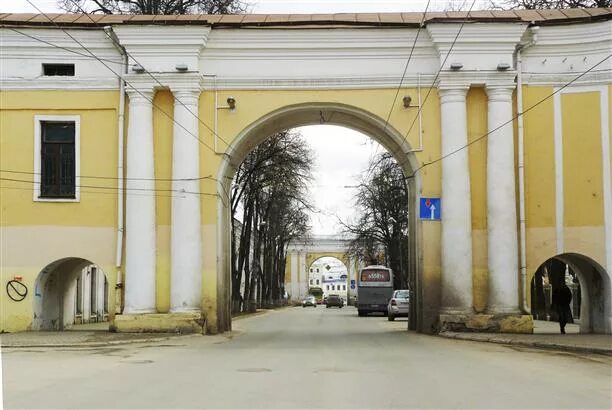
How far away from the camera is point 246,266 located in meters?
51.3

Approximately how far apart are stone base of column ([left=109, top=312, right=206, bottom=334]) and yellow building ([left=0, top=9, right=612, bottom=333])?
0.05 meters

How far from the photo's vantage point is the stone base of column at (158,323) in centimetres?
2141

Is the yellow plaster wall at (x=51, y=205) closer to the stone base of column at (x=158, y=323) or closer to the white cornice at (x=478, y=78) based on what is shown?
the stone base of column at (x=158, y=323)

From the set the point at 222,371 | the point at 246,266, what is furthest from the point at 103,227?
the point at 246,266

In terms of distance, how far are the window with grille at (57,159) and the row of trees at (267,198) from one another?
16045mm

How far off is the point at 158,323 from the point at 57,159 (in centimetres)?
567

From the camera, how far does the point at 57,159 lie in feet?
75.8

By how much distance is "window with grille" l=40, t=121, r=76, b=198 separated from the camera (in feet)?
75.4

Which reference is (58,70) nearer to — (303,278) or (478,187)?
(478,187)

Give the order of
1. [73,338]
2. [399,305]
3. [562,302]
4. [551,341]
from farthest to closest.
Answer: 1. [399,305]
2. [562,302]
3. [73,338]
4. [551,341]

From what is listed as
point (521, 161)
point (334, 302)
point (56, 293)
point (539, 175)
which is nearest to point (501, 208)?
point (521, 161)

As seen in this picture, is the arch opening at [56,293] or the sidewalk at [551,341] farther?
the arch opening at [56,293]

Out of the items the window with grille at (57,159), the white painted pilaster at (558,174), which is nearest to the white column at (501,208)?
the white painted pilaster at (558,174)

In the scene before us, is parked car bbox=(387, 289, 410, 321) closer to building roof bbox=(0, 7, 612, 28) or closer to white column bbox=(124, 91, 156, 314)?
building roof bbox=(0, 7, 612, 28)
